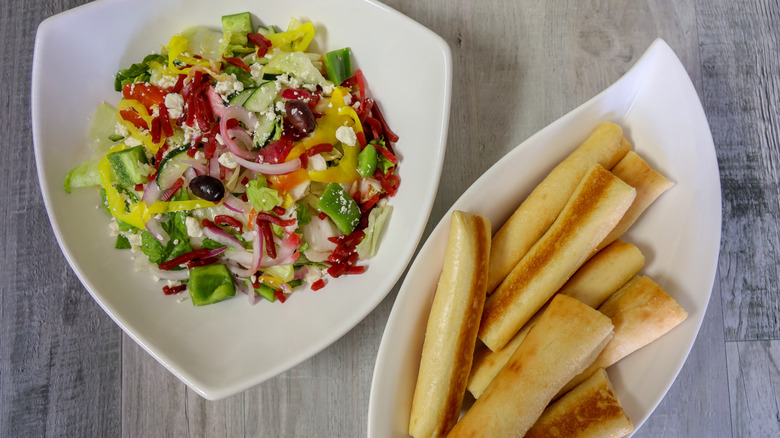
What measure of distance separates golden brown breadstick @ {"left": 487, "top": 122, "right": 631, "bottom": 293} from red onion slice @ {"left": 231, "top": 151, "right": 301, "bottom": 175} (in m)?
0.56

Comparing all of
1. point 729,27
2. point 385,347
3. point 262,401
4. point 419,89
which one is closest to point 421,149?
point 419,89

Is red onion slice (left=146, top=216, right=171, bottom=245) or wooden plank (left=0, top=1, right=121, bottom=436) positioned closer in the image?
red onion slice (left=146, top=216, right=171, bottom=245)

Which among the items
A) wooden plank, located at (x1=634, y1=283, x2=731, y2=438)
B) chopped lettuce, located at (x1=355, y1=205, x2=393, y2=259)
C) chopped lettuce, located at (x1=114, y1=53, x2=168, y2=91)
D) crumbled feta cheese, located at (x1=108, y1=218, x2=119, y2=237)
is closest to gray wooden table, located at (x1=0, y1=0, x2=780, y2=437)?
wooden plank, located at (x1=634, y1=283, x2=731, y2=438)

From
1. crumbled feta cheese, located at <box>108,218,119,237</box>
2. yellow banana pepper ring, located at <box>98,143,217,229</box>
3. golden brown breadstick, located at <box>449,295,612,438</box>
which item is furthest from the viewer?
crumbled feta cheese, located at <box>108,218,119,237</box>

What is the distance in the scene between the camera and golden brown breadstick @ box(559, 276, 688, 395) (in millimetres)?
1345

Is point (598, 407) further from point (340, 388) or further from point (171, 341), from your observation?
point (171, 341)

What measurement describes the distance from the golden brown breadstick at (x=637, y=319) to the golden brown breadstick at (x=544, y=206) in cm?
27

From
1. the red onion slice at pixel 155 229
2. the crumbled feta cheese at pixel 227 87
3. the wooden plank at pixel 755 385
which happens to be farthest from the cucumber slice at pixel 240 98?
the wooden plank at pixel 755 385

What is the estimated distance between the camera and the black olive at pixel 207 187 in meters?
1.40

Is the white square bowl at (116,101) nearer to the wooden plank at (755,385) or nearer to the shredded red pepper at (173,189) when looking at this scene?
the shredded red pepper at (173,189)

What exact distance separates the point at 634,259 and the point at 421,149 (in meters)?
0.61

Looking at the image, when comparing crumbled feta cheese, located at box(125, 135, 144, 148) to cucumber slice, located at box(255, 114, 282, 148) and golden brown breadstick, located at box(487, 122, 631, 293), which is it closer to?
cucumber slice, located at box(255, 114, 282, 148)

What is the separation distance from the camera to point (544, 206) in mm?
1426

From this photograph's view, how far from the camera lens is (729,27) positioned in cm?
182
